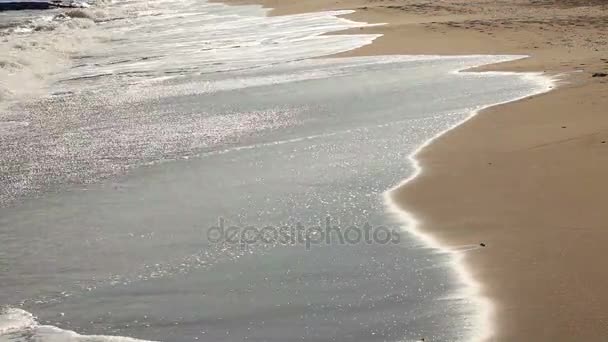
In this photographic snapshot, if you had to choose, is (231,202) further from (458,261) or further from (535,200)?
(535,200)

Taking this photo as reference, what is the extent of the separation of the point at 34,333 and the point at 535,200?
11.5ft

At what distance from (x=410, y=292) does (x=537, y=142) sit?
3.34m

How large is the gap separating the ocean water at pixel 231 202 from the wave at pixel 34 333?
1 cm

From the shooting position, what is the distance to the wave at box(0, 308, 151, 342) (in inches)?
165

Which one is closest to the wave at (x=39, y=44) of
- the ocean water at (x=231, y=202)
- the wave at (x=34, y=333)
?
the ocean water at (x=231, y=202)

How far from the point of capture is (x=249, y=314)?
4.41 metres

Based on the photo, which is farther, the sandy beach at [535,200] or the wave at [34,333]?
the sandy beach at [535,200]

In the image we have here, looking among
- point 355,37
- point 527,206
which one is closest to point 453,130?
point 527,206

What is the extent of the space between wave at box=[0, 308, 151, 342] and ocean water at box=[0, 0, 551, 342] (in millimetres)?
15

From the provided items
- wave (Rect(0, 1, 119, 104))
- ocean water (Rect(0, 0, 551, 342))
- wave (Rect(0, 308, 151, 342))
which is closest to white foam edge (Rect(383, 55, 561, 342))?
A: ocean water (Rect(0, 0, 551, 342))

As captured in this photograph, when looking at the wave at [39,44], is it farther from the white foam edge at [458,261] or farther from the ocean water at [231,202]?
the white foam edge at [458,261]

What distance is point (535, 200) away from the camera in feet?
19.3

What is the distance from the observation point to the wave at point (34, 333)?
13.8 ft

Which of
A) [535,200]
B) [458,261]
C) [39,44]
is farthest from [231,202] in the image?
[39,44]
